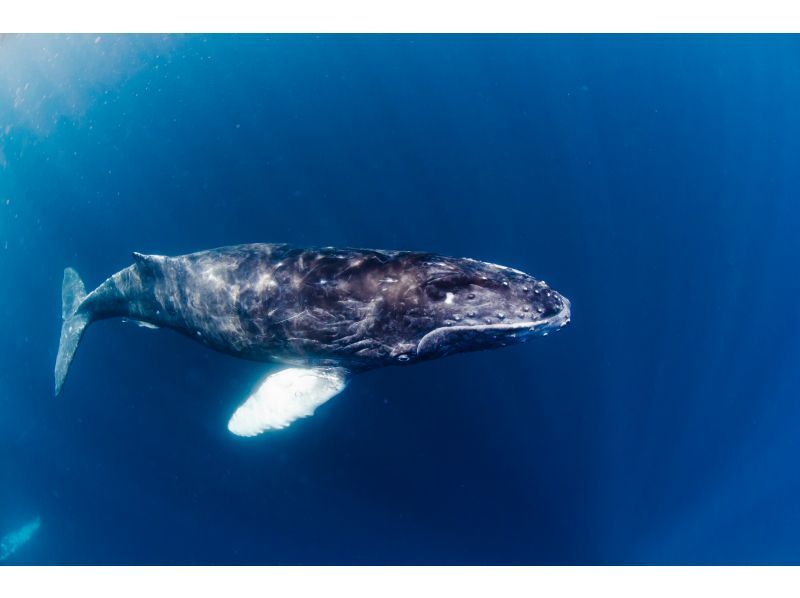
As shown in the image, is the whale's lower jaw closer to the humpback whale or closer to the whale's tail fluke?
the humpback whale

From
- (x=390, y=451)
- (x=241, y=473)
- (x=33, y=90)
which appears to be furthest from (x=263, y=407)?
(x=33, y=90)

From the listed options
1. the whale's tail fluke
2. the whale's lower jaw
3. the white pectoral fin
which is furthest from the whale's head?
the whale's tail fluke

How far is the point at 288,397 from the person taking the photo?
7.86 m

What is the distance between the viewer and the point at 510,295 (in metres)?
6.62

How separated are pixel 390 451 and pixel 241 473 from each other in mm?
5826

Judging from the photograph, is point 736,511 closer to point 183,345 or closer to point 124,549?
point 183,345

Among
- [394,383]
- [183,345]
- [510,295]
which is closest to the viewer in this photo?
[510,295]

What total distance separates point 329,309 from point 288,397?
1717 mm

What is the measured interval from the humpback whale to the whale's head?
0.05 ft

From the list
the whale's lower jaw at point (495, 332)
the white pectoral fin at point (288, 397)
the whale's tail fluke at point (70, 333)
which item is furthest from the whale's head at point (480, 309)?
the whale's tail fluke at point (70, 333)

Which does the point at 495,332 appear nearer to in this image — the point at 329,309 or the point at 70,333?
the point at 329,309

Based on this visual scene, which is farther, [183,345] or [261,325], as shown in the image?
[183,345]

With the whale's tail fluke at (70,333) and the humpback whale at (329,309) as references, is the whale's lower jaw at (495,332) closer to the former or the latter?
the humpback whale at (329,309)

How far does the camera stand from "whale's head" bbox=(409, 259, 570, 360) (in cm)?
650
